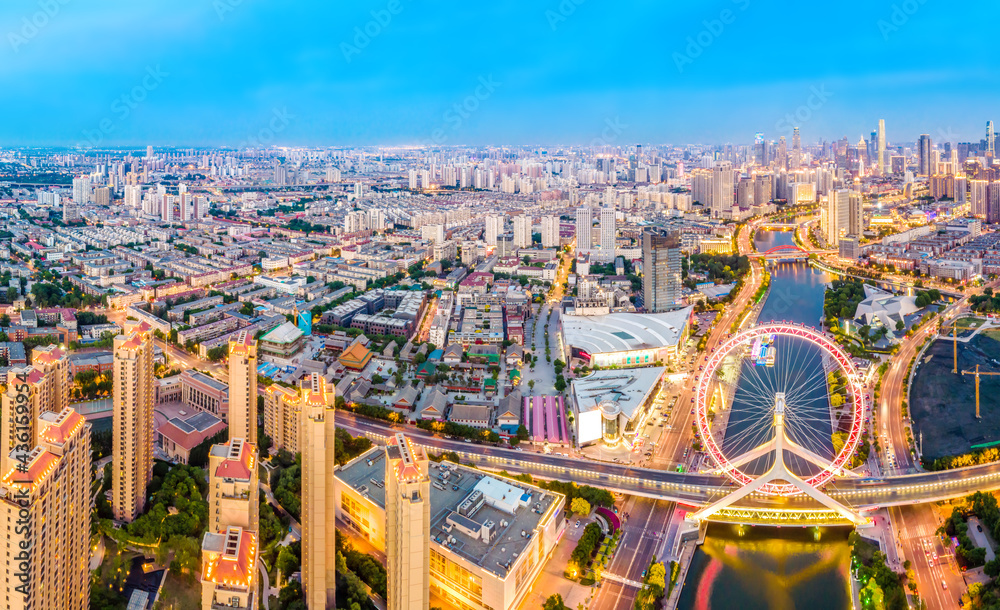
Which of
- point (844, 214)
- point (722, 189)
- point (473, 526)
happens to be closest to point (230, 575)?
point (473, 526)

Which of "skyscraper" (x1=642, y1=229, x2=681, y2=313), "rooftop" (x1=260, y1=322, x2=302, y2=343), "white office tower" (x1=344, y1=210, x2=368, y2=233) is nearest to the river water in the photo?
"skyscraper" (x1=642, y1=229, x2=681, y2=313)

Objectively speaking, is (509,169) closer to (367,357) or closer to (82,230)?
(82,230)

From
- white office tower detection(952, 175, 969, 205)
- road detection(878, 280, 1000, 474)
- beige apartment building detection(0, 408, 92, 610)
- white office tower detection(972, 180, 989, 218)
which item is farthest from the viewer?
white office tower detection(952, 175, 969, 205)

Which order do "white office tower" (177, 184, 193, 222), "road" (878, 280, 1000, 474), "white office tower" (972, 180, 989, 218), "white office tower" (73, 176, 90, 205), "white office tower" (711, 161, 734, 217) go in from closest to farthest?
"road" (878, 280, 1000, 474), "white office tower" (972, 180, 989, 218), "white office tower" (177, 184, 193, 222), "white office tower" (73, 176, 90, 205), "white office tower" (711, 161, 734, 217)

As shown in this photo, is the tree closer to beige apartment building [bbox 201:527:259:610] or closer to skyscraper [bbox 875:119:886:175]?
beige apartment building [bbox 201:527:259:610]

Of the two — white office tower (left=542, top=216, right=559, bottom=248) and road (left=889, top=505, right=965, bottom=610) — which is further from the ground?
white office tower (left=542, top=216, right=559, bottom=248)

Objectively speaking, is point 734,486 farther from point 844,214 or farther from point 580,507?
point 844,214

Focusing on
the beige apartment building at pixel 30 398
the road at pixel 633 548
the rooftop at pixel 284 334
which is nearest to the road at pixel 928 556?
the road at pixel 633 548
